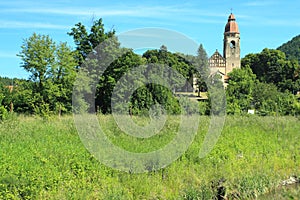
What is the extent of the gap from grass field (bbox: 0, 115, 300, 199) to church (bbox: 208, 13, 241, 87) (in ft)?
203

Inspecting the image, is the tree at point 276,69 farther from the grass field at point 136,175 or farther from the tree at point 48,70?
the grass field at point 136,175

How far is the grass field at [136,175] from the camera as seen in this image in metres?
7.74

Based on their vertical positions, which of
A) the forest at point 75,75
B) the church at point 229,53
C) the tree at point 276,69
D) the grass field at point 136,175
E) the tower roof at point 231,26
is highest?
the tower roof at point 231,26

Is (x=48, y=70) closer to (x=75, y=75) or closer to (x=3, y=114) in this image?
(x=75, y=75)

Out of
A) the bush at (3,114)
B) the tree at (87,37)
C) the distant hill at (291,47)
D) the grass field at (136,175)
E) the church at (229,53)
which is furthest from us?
the distant hill at (291,47)

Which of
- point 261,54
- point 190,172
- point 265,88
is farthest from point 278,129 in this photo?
point 261,54

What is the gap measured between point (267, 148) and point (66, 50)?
1325cm

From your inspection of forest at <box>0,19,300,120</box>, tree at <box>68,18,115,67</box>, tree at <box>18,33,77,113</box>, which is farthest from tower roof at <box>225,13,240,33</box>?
tree at <box>18,33,77,113</box>

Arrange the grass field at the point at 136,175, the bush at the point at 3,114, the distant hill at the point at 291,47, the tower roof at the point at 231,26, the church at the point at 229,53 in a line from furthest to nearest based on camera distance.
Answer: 1. the distant hill at the point at 291,47
2. the tower roof at the point at 231,26
3. the church at the point at 229,53
4. the bush at the point at 3,114
5. the grass field at the point at 136,175

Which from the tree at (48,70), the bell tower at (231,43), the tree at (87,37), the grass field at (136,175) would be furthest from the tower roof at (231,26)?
the grass field at (136,175)

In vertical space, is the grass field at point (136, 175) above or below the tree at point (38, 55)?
below

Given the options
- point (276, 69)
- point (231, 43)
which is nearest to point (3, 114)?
point (276, 69)

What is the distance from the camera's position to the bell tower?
77250 millimetres

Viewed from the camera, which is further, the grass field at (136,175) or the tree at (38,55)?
the tree at (38,55)
